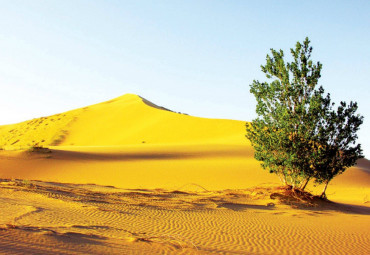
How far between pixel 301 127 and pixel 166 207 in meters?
6.22

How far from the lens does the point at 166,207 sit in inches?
453

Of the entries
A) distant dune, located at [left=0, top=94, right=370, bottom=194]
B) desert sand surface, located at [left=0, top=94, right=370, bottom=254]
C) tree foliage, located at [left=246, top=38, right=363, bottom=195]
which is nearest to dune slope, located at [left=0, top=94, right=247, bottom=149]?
distant dune, located at [left=0, top=94, right=370, bottom=194]

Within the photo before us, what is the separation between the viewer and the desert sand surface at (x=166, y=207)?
6699mm

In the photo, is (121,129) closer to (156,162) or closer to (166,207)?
(156,162)

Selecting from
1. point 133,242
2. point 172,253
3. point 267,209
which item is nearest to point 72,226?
point 133,242

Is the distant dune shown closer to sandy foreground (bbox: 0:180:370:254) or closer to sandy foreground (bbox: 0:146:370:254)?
sandy foreground (bbox: 0:146:370:254)

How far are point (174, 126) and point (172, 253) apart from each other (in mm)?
45241

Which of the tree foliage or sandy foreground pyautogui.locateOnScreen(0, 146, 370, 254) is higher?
the tree foliage

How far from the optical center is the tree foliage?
1374 centimetres

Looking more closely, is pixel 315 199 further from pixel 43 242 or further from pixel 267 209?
pixel 43 242

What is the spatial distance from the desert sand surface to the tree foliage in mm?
1464

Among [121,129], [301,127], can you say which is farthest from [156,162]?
[121,129]

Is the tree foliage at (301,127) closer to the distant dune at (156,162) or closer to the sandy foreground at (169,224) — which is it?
the sandy foreground at (169,224)

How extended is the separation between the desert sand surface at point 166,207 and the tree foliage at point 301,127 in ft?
4.80
